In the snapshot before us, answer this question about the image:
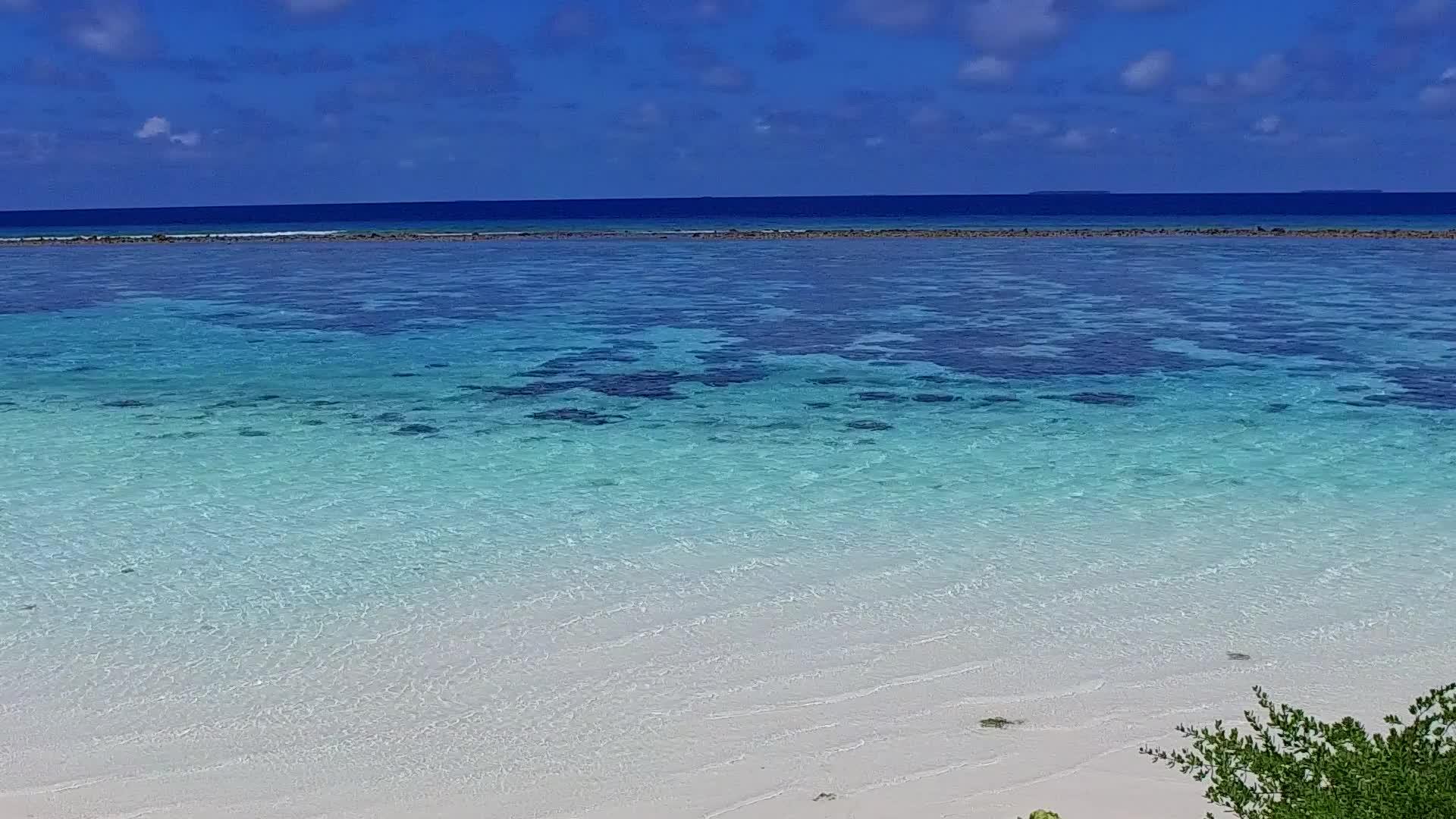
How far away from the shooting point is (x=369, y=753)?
288 inches

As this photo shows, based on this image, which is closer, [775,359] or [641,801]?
[641,801]

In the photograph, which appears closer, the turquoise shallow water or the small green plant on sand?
the small green plant on sand

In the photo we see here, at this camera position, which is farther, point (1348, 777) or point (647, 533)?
point (647, 533)

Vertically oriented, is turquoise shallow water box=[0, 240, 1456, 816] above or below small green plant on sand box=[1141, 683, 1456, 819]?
below

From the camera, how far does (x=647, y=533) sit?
11.7m

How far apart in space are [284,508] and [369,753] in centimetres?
594

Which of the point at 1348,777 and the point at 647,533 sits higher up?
the point at 1348,777

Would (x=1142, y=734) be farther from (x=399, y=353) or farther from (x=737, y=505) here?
(x=399, y=353)

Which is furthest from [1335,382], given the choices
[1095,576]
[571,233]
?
[571,233]

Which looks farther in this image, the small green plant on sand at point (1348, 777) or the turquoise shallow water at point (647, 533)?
the turquoise shallow water at point (647, 533)

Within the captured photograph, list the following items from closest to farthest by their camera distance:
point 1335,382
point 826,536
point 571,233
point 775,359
Result: point 826,536, point 1335,382, point 775,359, point 571,233

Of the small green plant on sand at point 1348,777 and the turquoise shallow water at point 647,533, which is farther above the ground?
the small green plant on sand at point 1348,777

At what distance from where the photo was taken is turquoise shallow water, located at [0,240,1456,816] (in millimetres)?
8008

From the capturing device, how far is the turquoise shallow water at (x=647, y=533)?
801 cm
